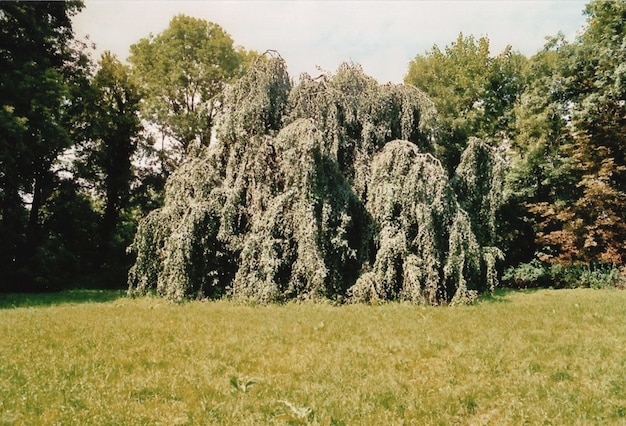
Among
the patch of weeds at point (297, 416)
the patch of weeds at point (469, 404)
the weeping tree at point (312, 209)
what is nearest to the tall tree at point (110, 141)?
the weeping tree at point (312, 209)

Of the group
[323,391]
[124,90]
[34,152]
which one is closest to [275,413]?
[323,391]

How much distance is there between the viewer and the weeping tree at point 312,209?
513 inches

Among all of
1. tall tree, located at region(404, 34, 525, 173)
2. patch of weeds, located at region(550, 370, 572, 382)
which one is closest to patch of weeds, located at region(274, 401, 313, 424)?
patch of weeds, located at region(550, 370, 572, 382)

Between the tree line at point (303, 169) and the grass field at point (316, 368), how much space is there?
2.74m

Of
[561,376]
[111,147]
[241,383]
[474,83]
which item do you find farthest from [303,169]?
[474,83]

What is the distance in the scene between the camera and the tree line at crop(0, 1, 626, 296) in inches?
528

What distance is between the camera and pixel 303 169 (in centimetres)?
1323

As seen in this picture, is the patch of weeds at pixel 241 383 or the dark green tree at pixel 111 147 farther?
the dark green tree at pixel 111 147

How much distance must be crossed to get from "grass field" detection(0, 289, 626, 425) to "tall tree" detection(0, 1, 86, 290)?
961 cm

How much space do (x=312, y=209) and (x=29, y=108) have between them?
1266 centimetres

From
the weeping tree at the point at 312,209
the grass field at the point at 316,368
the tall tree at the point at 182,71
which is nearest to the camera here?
the grass field at the point at 316,368

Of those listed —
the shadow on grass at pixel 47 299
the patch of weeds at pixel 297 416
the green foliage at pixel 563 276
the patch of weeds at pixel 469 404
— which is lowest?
the patch of weeds at pixel 297 416

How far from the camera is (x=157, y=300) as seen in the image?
14164 millimetres

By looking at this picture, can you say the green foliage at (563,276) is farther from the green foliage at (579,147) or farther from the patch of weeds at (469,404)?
the patch of weeds at (469,404)
